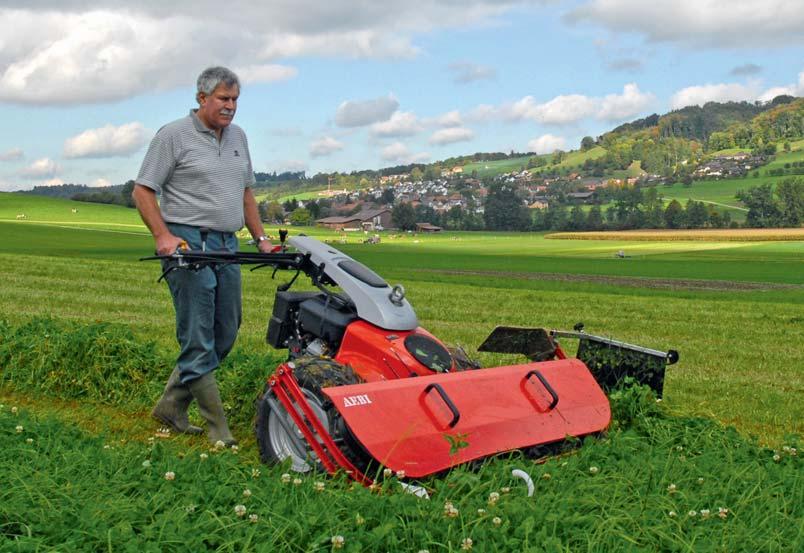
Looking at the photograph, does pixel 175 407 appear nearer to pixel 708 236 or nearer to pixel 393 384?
pixel 393 384

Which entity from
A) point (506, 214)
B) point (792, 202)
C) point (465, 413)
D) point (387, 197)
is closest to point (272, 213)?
point (506, 214)

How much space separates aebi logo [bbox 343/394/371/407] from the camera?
4.05 meters

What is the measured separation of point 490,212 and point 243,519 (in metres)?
110

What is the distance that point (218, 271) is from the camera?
18.5 ft

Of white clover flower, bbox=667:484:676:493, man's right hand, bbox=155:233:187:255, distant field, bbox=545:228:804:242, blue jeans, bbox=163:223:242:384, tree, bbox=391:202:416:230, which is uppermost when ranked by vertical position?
man's right hand, bbox=155:233:187:255

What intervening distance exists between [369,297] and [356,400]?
40.5 inches

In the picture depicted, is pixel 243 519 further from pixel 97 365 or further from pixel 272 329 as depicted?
pixel 97 365

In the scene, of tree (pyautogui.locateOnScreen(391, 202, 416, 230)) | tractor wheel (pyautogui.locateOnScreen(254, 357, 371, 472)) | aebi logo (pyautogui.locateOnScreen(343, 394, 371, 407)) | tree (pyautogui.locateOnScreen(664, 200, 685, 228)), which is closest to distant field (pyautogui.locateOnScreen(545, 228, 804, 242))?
tree (pyautogui.locateOnScreen(664, 200, 685, 228))

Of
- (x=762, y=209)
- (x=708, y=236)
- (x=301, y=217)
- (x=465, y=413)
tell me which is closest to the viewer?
(x=465, y=413)

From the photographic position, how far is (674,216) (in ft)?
314

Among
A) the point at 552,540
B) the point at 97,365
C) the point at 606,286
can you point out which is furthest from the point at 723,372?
the point at 606,286

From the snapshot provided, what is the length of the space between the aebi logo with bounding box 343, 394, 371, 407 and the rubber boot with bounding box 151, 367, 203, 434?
86.9 inches

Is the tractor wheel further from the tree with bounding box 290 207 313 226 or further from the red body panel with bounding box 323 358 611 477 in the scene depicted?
the tree with bounding box 290 207 313 226

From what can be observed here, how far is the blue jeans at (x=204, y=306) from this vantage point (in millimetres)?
5477
